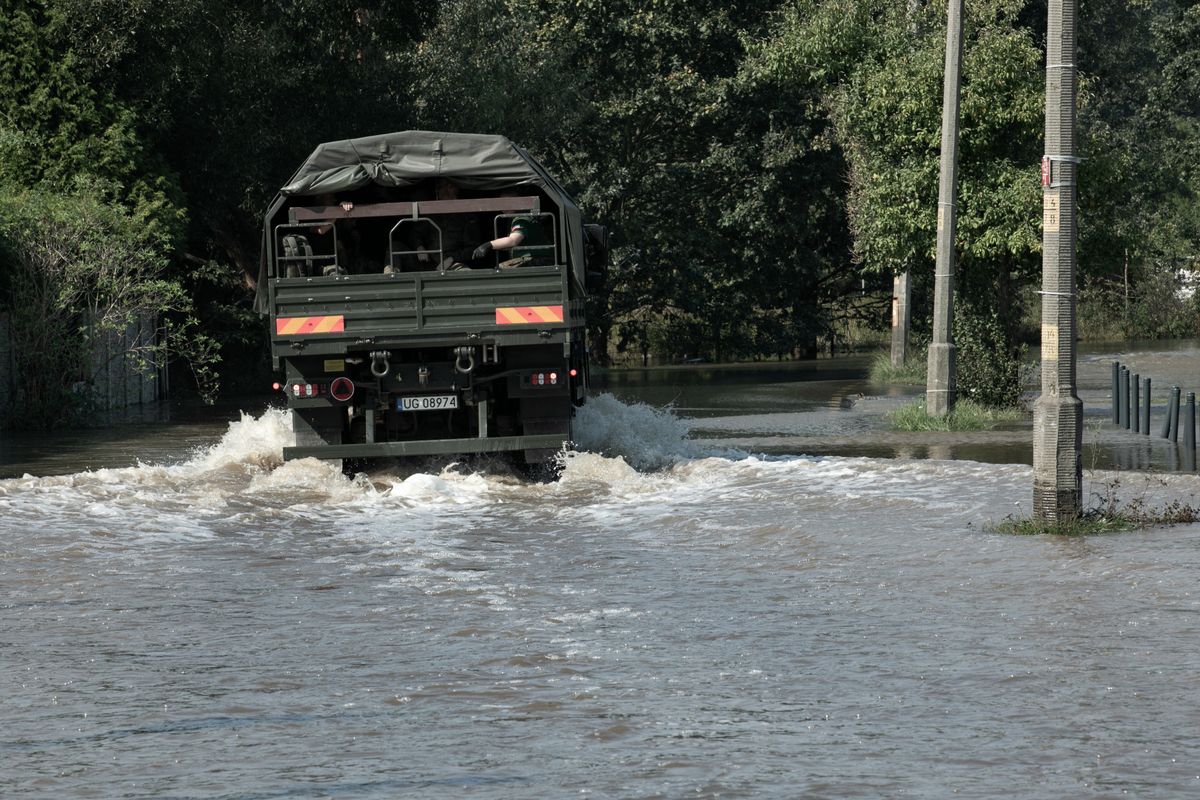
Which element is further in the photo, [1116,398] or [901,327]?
[901,327]

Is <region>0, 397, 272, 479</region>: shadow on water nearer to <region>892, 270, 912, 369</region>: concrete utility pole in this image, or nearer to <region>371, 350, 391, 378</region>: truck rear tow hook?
<region>371, 350, 391, 378</region>: truck rear tow hook

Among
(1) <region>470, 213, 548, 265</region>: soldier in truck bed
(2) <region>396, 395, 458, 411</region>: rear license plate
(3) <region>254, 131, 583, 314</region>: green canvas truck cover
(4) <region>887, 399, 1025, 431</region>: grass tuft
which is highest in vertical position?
(3) <region>254, 131, 583, 314</region>: green canvas truck cover

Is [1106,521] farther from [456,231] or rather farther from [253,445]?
[253,445]

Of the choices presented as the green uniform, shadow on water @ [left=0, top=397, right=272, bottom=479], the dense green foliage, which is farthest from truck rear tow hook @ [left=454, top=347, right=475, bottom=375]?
the dense green foliage

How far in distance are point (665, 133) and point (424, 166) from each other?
3136cm

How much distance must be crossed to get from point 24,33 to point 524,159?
17.3m

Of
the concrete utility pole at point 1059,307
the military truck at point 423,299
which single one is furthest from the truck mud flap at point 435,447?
the concrete utility pole at point 1059,307

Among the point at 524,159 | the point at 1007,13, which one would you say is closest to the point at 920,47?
the point at 1007,13

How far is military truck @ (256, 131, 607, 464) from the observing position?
16.9 meters

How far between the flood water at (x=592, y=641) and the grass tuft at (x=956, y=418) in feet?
18.9

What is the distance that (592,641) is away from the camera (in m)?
9.48

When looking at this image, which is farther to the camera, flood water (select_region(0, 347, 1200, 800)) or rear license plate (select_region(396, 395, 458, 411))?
rear license plate (select_region(396, 395, 458, 411))

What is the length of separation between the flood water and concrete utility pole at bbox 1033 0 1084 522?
667 millimetres

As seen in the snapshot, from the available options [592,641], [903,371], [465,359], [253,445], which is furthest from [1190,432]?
[903,371]
